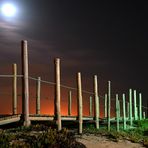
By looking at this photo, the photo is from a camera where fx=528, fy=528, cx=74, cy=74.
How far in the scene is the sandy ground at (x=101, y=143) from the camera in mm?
20328

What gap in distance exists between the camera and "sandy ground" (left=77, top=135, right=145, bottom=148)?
20.3 meters

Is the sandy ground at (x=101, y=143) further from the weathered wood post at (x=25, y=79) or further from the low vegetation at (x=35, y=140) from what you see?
the weathered wood post at (x=25, y=79)

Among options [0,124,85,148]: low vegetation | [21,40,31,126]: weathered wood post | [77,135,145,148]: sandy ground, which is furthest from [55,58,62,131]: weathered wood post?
[21,40,31,126]: weathered wood post

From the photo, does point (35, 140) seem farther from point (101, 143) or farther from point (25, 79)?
point (101, 143)

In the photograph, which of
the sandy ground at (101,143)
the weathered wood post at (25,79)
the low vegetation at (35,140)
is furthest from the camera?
the sandy ground at (101,143)

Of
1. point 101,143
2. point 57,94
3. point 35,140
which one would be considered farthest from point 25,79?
point 101,143

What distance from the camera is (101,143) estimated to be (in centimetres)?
2089

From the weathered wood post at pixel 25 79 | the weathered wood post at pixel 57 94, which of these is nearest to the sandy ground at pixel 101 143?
→ the weathered wood post at pixel 57 94

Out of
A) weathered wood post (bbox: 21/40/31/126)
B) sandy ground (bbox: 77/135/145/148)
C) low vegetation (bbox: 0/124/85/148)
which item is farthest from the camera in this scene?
sandy ground (bbox: 77/135/145/148)

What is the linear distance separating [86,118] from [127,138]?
5115 mm

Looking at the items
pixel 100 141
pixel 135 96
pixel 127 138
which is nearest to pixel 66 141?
pixel 100 141

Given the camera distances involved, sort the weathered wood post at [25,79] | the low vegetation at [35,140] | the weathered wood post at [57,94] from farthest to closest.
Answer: the weathered wood post at [57,94]
the weathered wood post at [25,79]
the low vegetation at [35,140]

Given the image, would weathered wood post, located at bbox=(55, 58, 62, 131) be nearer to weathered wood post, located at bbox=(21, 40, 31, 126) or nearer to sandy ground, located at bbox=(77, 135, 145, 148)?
sandy ground, located at bbox=(77, 135, 145, 148)

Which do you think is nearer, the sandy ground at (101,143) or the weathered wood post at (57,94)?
the sandy ground at (101,143)
